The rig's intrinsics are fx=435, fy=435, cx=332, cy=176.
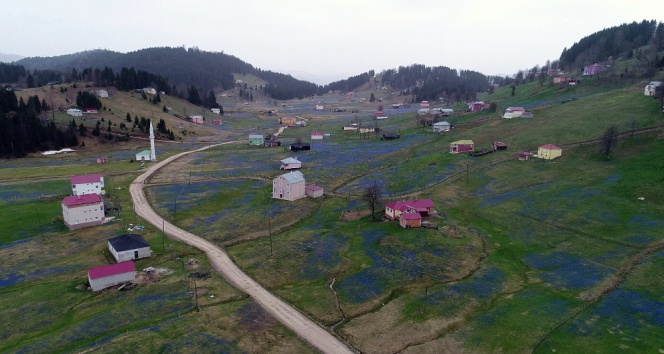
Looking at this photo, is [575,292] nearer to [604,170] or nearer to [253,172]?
[604,170]

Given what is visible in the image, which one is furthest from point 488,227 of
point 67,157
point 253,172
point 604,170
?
point 67,157

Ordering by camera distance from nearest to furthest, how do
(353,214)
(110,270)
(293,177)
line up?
(110,270) < (353,214) < (293,177)

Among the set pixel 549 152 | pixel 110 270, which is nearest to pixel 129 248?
pixel 110 270

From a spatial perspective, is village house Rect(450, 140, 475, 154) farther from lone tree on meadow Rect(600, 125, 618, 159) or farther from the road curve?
the road curve

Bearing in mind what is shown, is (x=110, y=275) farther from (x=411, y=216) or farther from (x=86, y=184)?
(x=86, y=184)

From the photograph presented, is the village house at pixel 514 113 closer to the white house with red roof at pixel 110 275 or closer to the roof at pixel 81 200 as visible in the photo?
the roof at pixel 81 200

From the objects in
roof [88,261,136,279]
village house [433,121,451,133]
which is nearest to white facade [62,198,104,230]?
roof [88,261,136,279]
